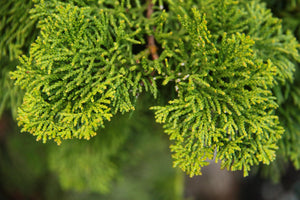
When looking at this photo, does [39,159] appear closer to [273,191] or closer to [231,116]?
[231,116]

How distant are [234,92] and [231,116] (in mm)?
70

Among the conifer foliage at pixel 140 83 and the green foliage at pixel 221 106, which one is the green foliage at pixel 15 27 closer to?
the conifer foliage at pixel 140 83

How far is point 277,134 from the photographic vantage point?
0.75m

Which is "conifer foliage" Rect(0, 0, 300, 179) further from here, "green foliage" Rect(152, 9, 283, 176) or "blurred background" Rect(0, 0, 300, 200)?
"blurred background" Rect(0, 0, 300, 200)

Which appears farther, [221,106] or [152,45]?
[152,45]

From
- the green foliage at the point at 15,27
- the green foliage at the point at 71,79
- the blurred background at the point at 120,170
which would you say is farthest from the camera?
the blurred background at the point at 120,170

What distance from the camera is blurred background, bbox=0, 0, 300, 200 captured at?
131 centimetres

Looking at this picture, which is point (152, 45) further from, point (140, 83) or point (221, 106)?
point (221, 106)

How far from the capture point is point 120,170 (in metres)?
1.61

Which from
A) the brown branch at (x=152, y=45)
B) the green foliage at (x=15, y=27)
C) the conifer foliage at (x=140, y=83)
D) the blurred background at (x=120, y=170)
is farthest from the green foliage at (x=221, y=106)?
the green foliage at (x=15, y=27)

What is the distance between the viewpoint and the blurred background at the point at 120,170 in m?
1.31

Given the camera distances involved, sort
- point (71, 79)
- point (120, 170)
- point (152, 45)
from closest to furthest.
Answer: point (71, 79)
point (152, 45)
point (120, 170)

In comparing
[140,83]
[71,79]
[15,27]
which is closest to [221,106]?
[140,83]

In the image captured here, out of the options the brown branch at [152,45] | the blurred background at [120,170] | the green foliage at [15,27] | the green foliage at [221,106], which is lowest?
the blurred background at [120,170]
